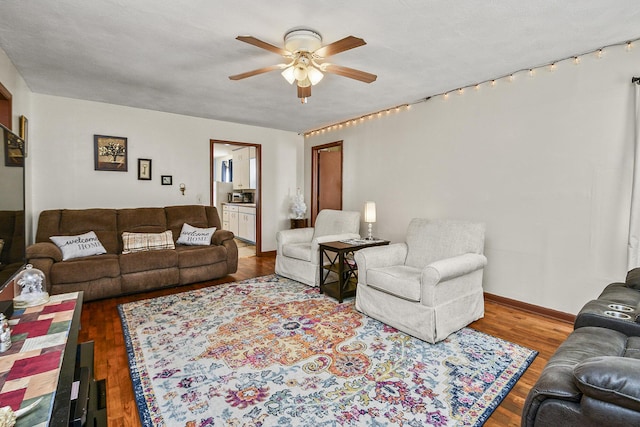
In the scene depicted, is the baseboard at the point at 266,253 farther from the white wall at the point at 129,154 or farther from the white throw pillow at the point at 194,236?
the white throw pillow at the point at 194,236

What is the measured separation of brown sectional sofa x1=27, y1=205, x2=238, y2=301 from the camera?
320 cm

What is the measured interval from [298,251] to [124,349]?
2118mm

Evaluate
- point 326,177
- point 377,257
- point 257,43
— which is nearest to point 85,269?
point 257,43

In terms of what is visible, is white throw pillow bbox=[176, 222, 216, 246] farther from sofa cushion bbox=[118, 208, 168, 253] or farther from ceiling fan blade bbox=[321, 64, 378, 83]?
ceiling fan blade bbox=[321, 64, 378, 83]

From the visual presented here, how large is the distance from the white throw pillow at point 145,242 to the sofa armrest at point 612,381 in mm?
4128

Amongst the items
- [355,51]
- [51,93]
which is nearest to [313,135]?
[355,51]

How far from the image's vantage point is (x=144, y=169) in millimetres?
4586

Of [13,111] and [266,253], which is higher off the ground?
[13,111]

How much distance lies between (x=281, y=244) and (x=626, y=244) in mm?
3552

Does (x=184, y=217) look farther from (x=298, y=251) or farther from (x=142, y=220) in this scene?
(x=298, y=251)

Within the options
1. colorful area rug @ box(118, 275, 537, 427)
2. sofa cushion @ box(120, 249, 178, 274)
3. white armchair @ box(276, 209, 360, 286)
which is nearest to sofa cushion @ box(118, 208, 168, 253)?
sofa cushion @ box(120, 249, 178, 274)

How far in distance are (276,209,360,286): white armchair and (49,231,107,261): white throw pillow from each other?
2167 millimetres

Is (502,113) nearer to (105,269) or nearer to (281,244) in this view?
(281,244)

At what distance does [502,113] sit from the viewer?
3232 mm
